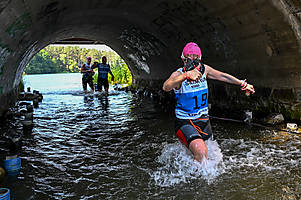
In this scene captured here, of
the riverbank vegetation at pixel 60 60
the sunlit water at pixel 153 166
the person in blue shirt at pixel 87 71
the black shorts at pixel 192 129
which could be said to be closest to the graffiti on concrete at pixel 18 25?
the sunlit water at pixel 153 166

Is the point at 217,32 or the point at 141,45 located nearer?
the point at 217,32

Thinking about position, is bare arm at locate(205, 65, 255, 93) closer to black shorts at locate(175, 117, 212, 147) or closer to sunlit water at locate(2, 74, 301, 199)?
black shorts at locate(175, 117, 212, 147)

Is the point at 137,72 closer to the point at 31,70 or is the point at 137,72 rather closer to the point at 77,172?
the point at 77,172

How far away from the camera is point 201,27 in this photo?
883 cm

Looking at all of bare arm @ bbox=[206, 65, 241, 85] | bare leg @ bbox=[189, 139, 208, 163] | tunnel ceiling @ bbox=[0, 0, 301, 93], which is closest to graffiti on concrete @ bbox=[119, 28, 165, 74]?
tunnel ceiling @ bbox=[0, 0, 301, 93]

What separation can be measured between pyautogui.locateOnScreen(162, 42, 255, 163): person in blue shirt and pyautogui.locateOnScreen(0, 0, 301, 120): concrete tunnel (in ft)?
9.47

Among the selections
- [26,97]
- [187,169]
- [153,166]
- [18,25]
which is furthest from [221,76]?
[26,97]

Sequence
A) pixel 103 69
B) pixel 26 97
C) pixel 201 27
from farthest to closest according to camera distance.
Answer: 1. pixel 103 69
2. pixel 26 97
3. pixel 201 27

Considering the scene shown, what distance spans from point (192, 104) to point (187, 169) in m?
1.17

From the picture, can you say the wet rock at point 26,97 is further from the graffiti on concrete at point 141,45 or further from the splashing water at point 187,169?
the splashing water at point 187,169

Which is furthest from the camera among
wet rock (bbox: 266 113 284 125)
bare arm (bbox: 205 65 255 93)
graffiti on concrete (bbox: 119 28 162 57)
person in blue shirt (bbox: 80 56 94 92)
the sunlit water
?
person in blue shirt (bbox: 80 56 94 92)

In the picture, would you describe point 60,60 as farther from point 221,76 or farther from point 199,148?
point 199,148

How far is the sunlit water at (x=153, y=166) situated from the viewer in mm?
3859

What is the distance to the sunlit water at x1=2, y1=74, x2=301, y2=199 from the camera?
3859 millimetres
